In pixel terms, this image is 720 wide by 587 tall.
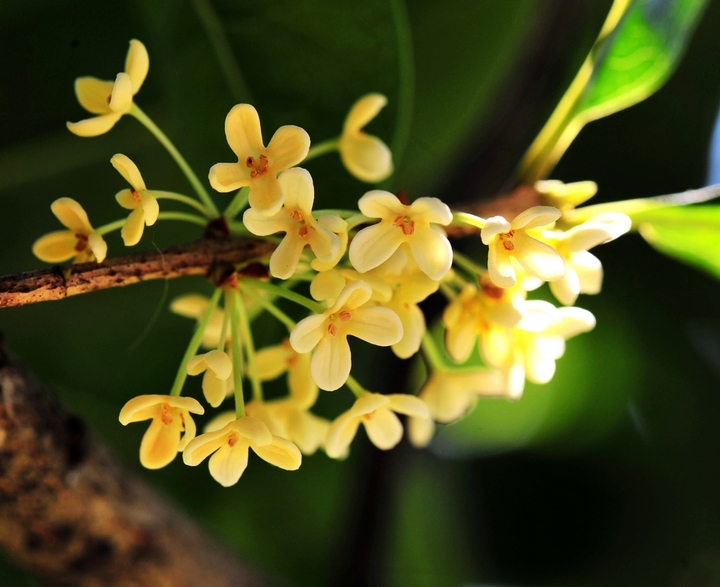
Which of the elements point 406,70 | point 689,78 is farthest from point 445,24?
point 689,78

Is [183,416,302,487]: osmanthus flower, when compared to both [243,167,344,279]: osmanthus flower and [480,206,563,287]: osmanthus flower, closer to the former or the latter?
[243,167,344,279]: osmanthus flower

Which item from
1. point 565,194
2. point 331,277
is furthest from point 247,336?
point 565,194

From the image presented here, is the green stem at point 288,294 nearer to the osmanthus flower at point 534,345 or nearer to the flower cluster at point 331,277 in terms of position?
the flower cluster at point 331,277

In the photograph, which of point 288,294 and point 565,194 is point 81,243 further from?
point 565,194

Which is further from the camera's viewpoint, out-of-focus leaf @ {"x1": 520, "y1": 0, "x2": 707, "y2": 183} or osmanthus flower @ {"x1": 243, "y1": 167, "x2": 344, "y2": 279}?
out-of-focus leaf @ {"x1": 520, "y1": 0, "x2": 707, "y2": 183}

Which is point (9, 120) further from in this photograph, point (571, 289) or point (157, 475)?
point (571, 289)

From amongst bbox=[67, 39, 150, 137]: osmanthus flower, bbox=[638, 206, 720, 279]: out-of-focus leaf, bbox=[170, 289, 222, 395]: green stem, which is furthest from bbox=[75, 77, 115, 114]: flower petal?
bbox=[638, 206, 720, 279]: out-of-focus leaf
